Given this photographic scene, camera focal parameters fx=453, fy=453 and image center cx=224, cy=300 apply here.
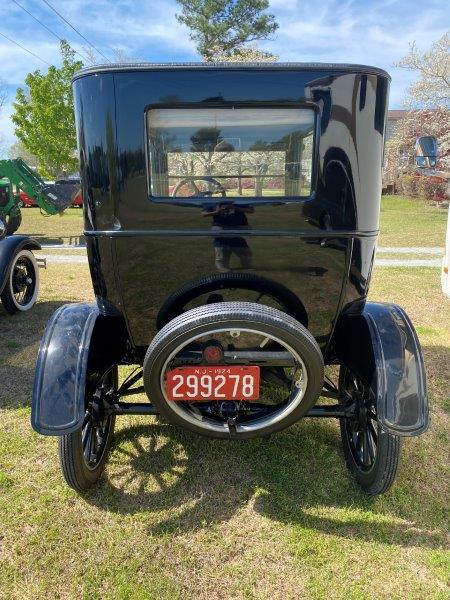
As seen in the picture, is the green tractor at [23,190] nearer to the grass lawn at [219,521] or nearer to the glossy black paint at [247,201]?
the grass lawn at [219,521]

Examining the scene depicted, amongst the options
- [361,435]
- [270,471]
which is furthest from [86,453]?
[361,435]

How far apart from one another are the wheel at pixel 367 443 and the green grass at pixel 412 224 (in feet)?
27.8

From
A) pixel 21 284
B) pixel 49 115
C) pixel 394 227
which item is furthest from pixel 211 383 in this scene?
pixel 49 115

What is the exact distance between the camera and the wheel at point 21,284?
519 centimetres

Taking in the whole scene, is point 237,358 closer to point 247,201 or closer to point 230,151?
point 247,201

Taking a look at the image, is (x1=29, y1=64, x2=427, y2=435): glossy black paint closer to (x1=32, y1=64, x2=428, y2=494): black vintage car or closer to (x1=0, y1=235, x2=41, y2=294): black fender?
(x1=32, y1=64, x2=428, y2=494): black vintage car

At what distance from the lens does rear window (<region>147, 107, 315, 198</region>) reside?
217 cm

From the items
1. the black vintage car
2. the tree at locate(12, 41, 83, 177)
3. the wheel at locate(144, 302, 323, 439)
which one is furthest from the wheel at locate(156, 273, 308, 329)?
the tree at locate(12, 41, 83, 177)

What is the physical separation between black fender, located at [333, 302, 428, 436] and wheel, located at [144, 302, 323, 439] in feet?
1.25

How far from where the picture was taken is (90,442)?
2598 millimetres

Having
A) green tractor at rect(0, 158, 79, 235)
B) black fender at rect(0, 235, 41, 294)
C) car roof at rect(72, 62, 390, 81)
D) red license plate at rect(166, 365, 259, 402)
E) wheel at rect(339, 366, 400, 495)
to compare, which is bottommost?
wheel at rect(339, 366, 400, 495)

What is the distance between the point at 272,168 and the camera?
2.30 meters

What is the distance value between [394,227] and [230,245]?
1223cm

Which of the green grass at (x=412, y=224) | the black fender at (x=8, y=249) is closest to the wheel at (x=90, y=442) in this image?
the black fender at (x=8, y=249)
